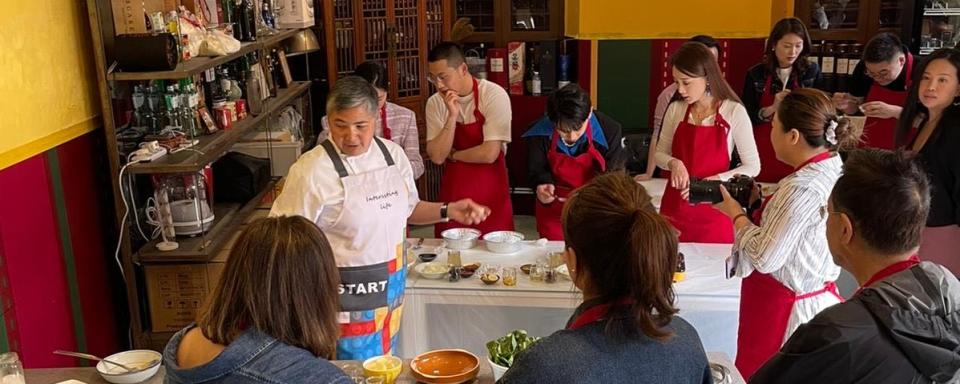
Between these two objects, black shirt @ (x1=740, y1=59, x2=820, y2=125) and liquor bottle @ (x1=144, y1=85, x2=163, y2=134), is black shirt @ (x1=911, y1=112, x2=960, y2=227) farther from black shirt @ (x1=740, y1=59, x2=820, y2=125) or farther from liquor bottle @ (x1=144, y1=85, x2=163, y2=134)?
liquor bottle @ (x1=144, y1=85, x2=163, y2=134)

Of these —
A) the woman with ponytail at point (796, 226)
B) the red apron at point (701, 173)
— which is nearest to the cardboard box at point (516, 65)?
the red apron at point (701, 173)

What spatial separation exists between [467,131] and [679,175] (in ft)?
3.47

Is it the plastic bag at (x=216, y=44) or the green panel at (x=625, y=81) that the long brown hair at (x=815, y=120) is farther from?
the green panel at (x=625, y=81)

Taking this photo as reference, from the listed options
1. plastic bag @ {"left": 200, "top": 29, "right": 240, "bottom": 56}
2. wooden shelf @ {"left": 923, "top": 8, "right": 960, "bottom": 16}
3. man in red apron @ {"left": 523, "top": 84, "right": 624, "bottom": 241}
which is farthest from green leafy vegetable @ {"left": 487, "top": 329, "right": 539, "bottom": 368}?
wooden shelf @ {"left": 923, "top": 8, "right": 960, "bottom": 16}

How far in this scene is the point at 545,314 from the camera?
3.35m

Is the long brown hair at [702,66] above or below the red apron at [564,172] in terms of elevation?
above

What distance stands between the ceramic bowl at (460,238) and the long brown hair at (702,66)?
1156mm

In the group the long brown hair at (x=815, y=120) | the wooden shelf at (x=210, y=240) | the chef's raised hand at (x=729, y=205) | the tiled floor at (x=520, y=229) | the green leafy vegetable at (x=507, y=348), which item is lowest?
the tiled floor at (x=520, y=229)

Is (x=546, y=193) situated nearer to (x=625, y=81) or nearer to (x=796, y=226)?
(x=796, y=226)

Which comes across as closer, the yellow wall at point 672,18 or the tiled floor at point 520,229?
the tiled floor at point 520,229

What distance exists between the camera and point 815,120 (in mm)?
2588

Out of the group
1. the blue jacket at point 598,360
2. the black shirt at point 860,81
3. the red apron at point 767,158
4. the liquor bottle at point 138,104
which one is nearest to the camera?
the blue jacket at point 598,360

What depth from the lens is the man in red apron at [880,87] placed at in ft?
15.9

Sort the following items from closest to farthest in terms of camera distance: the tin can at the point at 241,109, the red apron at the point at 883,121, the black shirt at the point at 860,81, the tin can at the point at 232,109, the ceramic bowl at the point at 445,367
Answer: the ceramic bowl at the point at 445,367 < the tin can at the point at 232,109 < the tin can at the point at 241,109 < the red apron at the point at 883,121 < the black shirt at the point at 860,81
